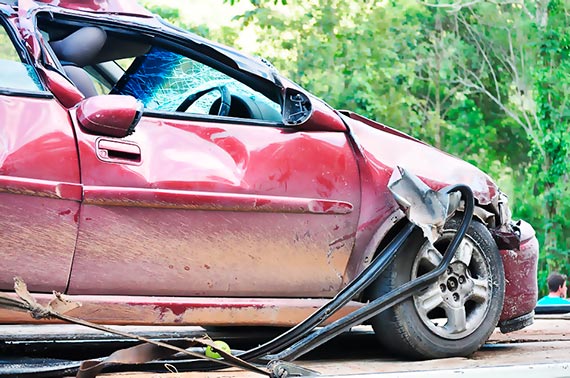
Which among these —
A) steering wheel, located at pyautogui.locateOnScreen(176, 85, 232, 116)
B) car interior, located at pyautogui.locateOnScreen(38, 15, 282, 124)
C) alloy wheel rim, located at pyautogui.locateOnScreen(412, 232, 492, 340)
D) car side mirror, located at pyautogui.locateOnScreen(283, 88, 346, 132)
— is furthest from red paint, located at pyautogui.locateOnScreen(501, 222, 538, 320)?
steering wheel, located at pyautogui.locateOnScreen(176, 85, 232, 116)

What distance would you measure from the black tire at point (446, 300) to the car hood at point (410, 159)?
0.22 m

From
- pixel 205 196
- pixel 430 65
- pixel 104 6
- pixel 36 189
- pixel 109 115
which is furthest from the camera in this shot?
pixel 430 65

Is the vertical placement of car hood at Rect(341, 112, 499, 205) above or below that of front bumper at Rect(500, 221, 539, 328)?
above

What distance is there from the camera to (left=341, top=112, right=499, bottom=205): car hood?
4441 millimetres

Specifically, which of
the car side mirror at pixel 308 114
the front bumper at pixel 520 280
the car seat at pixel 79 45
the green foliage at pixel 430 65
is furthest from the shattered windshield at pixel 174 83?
the green foliage at pixel 430 65

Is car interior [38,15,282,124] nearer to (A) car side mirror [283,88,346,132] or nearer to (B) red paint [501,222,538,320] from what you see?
(A) car side mirror [283,88,346,132]

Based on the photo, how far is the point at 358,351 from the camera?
4855 millimetres

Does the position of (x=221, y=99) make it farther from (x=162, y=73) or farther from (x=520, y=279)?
(x=520, y=279)

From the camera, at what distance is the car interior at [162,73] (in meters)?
4.26

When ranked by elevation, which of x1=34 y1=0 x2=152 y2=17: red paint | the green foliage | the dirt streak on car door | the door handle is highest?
x1=34 y1=0 x2=152 y2=17: red paint

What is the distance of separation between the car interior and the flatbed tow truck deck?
3.83 feet

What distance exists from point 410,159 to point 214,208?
114cm

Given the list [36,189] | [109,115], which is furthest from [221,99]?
[36,189]

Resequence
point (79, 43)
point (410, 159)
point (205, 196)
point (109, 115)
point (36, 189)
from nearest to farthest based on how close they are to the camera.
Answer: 1. point (36, 189)
2. point (109, 115)
3. point (205, 196)
4. point (79, 43)
5. point (410, 159)
